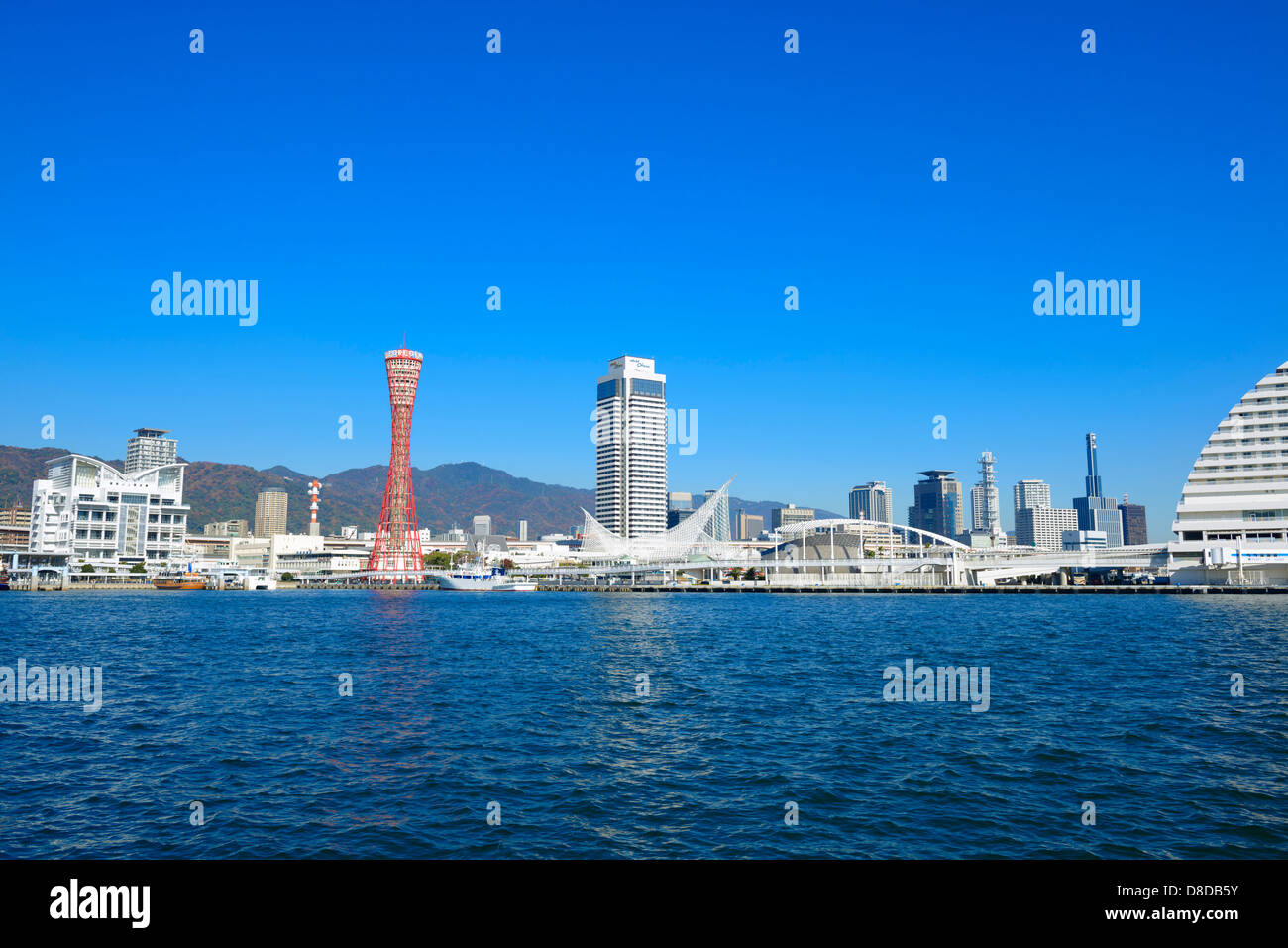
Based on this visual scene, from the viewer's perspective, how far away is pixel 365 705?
67.1 ft

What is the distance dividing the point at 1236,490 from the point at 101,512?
138961 millimetres

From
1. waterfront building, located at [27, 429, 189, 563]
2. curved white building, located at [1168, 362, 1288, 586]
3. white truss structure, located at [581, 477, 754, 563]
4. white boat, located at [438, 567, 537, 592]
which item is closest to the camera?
curved white building, located at [1168, 362, 1288, 586]

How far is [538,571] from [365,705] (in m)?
129

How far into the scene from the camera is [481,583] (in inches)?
4993

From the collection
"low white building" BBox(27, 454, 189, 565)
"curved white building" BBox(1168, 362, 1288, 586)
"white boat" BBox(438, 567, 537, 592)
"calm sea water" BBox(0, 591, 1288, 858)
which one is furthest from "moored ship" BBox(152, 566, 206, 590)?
"curved white building" BBox(1168, 362, 1288, 586)

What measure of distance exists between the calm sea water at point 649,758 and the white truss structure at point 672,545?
109200 millimetres

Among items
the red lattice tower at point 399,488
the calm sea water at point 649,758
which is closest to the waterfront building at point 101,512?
the red lattice tower at point 399,488

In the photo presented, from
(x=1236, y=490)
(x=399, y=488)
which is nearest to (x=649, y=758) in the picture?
(x=1236, y=490)

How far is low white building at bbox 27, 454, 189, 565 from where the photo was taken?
4437 inches

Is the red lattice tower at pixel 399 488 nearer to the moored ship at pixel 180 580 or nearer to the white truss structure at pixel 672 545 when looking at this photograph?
the moored ship at pixel 180 580

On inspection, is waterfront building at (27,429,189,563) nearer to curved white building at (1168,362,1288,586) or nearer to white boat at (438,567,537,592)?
white boat at (438,567,537,592)

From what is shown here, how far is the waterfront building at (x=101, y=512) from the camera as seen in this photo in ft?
370

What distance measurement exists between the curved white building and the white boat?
88.2 meters
